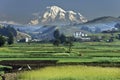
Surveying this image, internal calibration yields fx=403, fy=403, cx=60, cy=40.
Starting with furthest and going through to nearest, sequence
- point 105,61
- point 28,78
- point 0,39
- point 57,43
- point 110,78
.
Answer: point 57,43, point 0,39, point 105,61, point 28,78, point 110,78

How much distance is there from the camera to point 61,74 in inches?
1572

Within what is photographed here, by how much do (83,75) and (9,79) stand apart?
728 centimetres

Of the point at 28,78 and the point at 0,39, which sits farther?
the point at 0,39

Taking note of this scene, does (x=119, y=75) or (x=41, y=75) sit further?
(x=41, y=75)

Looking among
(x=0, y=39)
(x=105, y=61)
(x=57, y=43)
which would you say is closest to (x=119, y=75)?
(x=105, y=61)

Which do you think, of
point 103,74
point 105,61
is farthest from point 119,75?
point 105,61

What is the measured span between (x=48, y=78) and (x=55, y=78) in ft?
2.17

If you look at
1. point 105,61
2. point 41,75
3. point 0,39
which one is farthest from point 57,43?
point 41,75

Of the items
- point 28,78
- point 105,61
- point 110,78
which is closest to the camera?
point 110,78

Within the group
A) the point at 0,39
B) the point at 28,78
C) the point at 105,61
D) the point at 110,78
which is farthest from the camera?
the point at 0,39

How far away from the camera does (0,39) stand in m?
142

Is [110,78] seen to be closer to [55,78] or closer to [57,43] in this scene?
[55,78]

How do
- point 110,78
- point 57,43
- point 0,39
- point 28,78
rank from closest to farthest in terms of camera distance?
point 110,78 → point 28,78 → point 0,39 → point 57,43

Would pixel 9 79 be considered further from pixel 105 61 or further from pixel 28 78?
pixel 105 61
